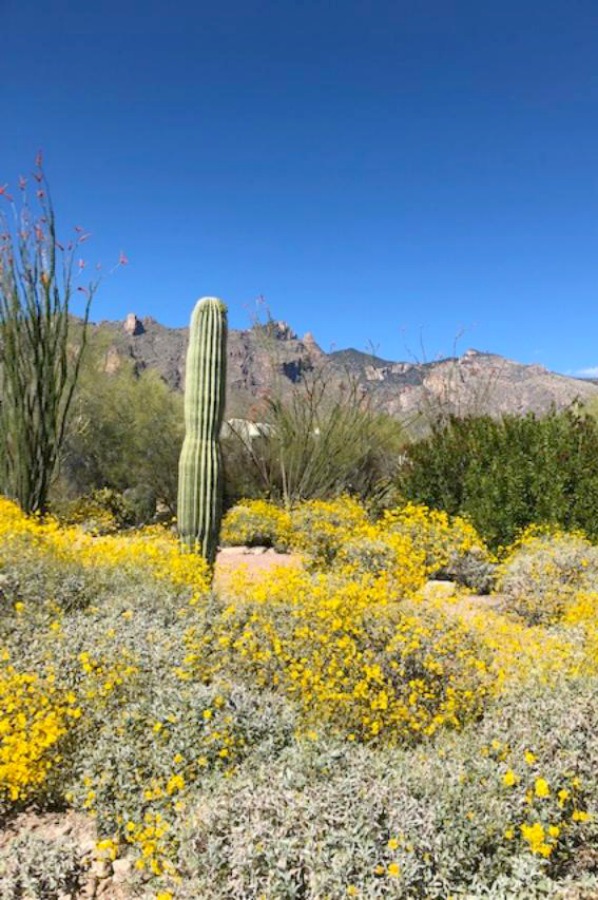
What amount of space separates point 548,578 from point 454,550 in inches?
60.0

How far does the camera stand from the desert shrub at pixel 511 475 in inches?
289

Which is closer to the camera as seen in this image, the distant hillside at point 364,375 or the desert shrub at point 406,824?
the desert shrub at point 406,824

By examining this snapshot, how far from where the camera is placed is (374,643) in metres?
3.54

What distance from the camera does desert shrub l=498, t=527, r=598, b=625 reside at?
551 cm

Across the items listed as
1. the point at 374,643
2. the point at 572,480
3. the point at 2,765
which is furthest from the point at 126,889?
the point at 572,480

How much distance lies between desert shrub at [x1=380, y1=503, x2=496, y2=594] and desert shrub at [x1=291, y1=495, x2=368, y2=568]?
3.24 feet

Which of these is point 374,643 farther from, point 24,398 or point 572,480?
point 24,398

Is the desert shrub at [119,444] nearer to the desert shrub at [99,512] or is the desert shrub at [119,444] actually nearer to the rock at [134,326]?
the desert shrub at [99,512]

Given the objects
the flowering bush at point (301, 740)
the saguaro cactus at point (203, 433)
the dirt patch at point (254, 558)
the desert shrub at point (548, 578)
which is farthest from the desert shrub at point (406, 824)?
the dirt patch at point (254, 558)

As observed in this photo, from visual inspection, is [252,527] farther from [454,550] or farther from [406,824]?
[406,824]

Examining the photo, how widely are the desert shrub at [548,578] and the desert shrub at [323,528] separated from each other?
2392 mm

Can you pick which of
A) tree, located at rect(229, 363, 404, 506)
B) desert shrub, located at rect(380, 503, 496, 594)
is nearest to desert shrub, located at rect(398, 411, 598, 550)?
desert shrub, located at rect(380, 503, 496, 594)

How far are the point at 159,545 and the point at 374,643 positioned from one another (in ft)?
10.0

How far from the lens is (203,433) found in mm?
6586
